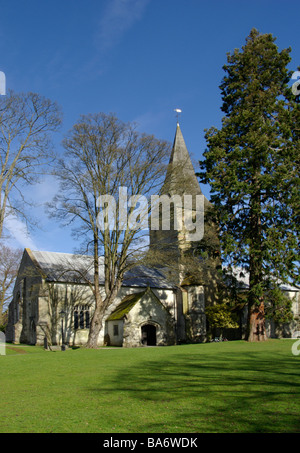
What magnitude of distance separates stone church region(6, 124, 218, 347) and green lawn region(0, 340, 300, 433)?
17.2 m

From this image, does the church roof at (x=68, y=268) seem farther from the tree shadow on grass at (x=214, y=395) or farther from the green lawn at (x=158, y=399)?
the tree shadow on grass at (x=214, y=395)

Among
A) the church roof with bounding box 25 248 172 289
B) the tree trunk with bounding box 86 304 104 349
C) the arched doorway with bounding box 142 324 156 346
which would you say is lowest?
the arched doorway with bounding box 142 324 156 346

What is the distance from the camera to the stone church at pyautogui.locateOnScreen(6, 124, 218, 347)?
3297cm

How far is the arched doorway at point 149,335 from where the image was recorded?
3416 cm

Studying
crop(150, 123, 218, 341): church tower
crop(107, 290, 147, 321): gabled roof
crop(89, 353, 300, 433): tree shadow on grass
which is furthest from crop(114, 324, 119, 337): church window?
crop(89, 353, 300, 433): tree shadow on grass

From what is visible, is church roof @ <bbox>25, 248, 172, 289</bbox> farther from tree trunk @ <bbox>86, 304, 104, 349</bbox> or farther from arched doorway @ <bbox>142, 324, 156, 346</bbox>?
tree trunk @ <bbox>86, 304, 104, 349</bbox>

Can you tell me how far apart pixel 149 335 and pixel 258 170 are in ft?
56.7

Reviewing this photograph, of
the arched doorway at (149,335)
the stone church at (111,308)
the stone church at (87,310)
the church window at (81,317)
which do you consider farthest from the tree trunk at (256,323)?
the church window at (81,317)

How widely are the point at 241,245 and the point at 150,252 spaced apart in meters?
5.74

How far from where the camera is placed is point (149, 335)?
34.7 m

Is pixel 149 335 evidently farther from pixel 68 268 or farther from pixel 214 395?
pixel 214 395

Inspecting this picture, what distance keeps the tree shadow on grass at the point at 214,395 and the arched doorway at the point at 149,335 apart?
2059cm
